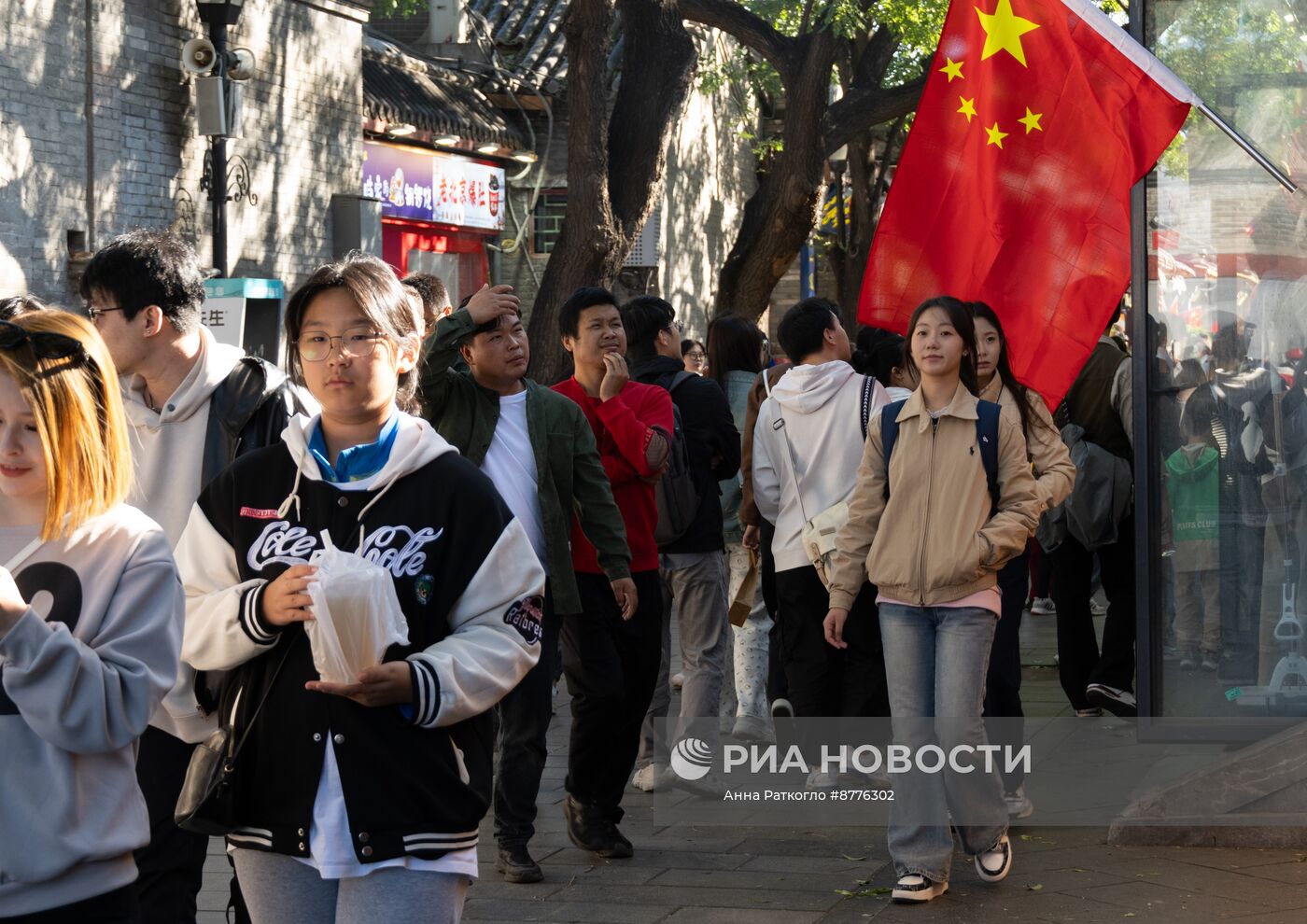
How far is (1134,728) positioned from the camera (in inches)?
335

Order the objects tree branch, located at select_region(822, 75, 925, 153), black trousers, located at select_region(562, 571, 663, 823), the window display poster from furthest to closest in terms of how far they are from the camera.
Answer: the window display poster, tree branch, located at select_region(822, 75, 925, 153), black trousers, located at select_region(562, 571, 663, 823)

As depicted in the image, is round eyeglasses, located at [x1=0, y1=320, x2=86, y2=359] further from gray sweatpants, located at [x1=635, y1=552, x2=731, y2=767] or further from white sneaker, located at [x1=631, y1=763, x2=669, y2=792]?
white sneaker, located at [x1=631, y1=763, x2=669, y2=792]

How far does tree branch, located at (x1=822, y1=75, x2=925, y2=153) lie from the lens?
57.8ft

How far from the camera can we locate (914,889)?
5566mm

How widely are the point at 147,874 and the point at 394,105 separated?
646 inches

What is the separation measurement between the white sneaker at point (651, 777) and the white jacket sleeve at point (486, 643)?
4.33 m

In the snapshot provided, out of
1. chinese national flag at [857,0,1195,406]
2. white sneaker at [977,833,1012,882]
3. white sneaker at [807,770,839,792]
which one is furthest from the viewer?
white sneaker at [807,770,839,792]

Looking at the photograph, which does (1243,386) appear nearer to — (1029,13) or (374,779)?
(1029,13)

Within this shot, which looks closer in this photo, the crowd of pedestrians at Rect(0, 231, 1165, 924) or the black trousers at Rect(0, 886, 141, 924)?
the black trousers at Rect(0, 886, 141, 924)

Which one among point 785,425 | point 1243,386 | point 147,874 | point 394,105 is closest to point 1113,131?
point 1243,386

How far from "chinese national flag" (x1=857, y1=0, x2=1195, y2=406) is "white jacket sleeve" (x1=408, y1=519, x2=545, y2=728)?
416 cm

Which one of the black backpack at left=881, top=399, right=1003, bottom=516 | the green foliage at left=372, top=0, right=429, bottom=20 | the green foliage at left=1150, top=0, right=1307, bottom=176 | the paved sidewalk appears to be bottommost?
the paved sidewalk

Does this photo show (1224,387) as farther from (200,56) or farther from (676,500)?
(200,56)

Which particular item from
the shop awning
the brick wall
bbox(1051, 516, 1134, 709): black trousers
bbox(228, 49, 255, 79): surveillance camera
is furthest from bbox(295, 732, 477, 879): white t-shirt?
the shop awning
